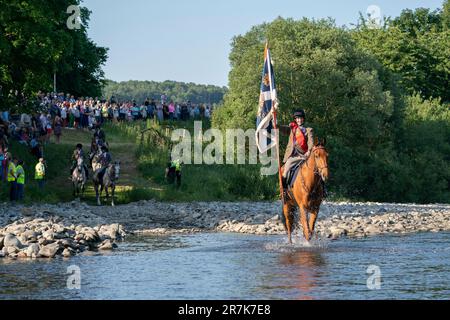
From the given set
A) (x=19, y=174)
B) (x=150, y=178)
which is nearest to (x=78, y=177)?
(x=19, y=174)

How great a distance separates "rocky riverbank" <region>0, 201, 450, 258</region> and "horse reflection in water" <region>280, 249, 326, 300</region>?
18.5 feet

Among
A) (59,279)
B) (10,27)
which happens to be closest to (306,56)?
(10,27)

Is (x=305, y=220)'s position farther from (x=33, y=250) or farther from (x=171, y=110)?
(x=171, y=110)

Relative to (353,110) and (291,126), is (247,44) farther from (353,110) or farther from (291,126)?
(291,126)

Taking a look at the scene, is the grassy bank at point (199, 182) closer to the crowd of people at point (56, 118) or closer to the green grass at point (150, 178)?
the green grass at point (150, 178)

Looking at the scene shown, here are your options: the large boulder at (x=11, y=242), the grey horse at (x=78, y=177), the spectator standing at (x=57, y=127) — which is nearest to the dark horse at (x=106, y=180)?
the grey horse at (x=78, y=177)

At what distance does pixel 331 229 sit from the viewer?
32250 millimetres

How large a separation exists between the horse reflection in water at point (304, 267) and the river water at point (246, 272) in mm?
21

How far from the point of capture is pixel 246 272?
22.0 metres

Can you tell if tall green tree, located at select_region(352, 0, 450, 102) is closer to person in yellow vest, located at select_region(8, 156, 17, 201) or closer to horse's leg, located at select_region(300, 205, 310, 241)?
person in yellow vest, located at select_region(8, 156, 17, 201)

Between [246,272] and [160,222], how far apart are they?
15960mm

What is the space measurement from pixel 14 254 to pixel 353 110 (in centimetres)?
3740

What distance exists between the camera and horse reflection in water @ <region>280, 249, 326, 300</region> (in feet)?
63.6

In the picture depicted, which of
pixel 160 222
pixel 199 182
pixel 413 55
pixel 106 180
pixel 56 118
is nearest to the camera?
pixel 160 222
